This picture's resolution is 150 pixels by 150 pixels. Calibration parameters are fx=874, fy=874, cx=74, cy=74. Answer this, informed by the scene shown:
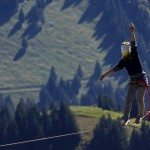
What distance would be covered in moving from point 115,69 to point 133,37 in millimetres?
1923

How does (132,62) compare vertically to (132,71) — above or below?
above

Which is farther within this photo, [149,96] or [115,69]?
[149,96]

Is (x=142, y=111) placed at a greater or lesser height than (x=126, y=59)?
lesser

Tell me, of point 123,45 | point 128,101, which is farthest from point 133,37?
point 128,101

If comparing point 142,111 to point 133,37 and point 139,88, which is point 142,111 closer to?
point 139,88

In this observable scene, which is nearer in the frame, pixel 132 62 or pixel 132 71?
pixel 132 62

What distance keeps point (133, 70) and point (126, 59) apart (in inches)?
26.4

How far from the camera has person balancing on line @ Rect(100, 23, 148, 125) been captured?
43188 millimetres

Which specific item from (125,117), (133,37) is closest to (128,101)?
(125,117)

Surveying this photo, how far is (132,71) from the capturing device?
4350 centimetres

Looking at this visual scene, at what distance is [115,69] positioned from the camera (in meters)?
43.4

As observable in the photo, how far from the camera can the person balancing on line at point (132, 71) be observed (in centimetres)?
4319

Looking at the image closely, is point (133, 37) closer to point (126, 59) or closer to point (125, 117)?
point (126, 59)

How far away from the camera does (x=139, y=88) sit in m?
44.1
